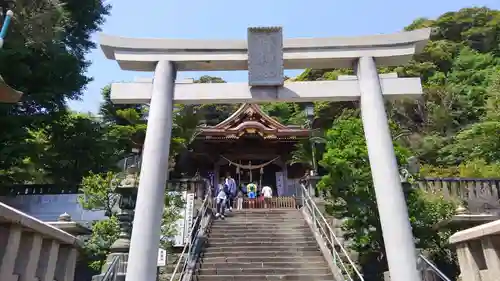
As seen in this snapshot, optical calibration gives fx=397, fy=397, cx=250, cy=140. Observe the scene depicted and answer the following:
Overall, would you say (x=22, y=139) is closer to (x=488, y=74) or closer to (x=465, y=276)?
(x=465, y=276)

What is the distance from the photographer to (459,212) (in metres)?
8.00

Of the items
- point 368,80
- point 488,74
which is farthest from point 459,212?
point 488,74

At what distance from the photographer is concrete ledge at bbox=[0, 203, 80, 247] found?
2.45m

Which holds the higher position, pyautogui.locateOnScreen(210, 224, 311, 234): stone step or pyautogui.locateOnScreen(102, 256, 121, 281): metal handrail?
pyautogui.locateOnScreen(210, 224, 311, 234): stone step

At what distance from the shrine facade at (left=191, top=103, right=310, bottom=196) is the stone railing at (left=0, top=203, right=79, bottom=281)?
15.3 metres

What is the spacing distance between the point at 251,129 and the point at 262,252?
9.84 meters

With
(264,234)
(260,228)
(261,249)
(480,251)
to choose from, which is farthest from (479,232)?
(260,228)

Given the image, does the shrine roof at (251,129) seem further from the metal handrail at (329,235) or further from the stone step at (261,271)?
the stone step at (261,271)

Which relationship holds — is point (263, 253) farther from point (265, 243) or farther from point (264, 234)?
point (264, 234)

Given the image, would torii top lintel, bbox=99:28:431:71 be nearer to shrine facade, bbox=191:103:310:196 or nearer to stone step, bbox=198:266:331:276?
stone step, bbox=198:266:331:276

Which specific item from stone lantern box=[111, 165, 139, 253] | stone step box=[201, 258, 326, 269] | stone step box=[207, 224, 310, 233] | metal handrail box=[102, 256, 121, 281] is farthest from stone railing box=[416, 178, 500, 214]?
metal handrail box=[102, 256, 121, 281]

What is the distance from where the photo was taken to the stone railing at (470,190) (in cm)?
1105

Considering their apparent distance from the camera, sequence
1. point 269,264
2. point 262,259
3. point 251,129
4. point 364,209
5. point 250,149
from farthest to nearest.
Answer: point 250,149 < point 251,129 < point 262,259 < point 269,264 < point 364,209

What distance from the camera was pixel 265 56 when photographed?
6.29 meters
